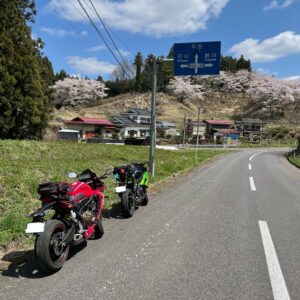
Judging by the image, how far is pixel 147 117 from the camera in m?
77.8

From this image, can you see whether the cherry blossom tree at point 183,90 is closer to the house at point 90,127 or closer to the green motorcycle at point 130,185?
the house at point 90,127

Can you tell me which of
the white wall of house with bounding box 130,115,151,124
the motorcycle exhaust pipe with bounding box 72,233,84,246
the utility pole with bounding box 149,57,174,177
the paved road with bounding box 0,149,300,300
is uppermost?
the white wall of house with bounding box 130,115,151,124

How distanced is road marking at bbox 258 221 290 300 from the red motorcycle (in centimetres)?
250

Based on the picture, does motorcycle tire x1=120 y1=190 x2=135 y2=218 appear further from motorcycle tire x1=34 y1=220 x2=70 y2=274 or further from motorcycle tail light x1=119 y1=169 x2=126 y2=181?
motorcycle tire x1=34 y1=220 x2=70 y2=274

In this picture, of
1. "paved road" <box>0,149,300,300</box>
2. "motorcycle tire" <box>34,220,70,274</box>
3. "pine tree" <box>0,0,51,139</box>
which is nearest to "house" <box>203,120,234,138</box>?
"pine tree" <box>0,0,51,139</box>

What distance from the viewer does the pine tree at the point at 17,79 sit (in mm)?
18500

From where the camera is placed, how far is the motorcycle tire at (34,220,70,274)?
12.7 feet

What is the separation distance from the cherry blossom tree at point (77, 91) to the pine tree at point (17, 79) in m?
70.2

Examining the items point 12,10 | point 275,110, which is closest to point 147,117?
point 275,110

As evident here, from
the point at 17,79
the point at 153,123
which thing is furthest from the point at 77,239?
the point at 17,79

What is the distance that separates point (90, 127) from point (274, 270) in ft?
197

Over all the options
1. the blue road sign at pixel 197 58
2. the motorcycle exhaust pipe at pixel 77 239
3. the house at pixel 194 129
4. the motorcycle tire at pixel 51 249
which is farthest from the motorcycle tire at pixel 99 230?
the house at pixel 194 129

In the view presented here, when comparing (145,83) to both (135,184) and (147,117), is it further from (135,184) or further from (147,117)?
(135,184)

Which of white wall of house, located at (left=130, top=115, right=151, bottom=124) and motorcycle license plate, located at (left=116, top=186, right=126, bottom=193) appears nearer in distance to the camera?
motorcycle license plate, located at (left=116, top=186, right=126, bottom=193)
